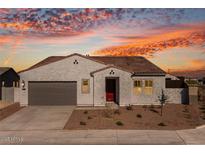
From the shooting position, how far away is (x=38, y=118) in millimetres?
23109

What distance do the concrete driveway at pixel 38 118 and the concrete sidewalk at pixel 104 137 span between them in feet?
4.27

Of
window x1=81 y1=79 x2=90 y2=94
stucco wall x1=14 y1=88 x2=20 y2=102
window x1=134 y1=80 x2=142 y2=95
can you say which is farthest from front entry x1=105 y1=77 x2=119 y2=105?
stucco wall x1=14 y1=88 x2=20 y2=102

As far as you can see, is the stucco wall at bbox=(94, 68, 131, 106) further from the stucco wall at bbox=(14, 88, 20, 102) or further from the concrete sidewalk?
the concrete sidewalk

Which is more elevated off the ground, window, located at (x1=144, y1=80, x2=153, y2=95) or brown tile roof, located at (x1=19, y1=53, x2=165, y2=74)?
brown tile roof, located at (x1=19, y1=53, x2=165, y2=74)

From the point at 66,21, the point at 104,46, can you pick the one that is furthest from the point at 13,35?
the point at 104,46

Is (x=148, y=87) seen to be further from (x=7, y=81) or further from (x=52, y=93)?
(x=7, y=81)

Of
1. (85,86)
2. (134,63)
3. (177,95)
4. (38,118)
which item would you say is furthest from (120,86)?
(38,118)

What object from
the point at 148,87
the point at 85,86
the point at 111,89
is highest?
the point at 85,86

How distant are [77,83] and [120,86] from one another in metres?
3.68

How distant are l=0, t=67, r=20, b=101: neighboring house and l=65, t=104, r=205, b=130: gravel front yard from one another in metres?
6.64

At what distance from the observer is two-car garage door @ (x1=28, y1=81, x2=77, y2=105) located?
28938mm

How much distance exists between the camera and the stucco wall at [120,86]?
28266mm
